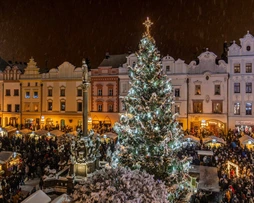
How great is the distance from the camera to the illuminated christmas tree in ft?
43.4

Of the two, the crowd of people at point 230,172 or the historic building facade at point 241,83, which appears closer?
the crowd of people at point 230,172

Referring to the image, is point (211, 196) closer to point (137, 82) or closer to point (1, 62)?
point (137, 82)

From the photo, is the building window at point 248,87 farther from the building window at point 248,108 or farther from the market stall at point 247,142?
the market stall at point 247,142

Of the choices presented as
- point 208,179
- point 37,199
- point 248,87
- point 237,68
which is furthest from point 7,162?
point 248,87

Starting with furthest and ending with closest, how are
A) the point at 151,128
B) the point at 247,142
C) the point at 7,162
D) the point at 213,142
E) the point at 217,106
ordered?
the point at 217,106 → the point at 213,142 → the point at 247,142 → the point at 7,162 → the point at 151,128

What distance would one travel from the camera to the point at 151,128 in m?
13.4

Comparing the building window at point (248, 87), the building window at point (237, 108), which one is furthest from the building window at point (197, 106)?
the building window at point (248, 87)

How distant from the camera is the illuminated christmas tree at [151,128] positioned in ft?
43.4

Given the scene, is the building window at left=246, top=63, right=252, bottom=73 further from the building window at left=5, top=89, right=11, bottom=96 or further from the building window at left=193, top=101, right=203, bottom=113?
the building window at left=5, top=89, right=11, bottom=96

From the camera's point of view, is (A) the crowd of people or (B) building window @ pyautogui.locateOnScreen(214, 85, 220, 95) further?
(B) building window @ pyautogui.locateOnScreen(214, 85, 220, 95)

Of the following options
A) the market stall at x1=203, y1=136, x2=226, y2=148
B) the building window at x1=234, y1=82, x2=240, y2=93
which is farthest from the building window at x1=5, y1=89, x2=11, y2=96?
the building window at x1=234, y1=82, x2=240, y2=93

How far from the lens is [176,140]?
13609 mm

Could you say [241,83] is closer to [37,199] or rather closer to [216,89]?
[216,89]

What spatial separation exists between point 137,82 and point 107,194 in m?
7.37
